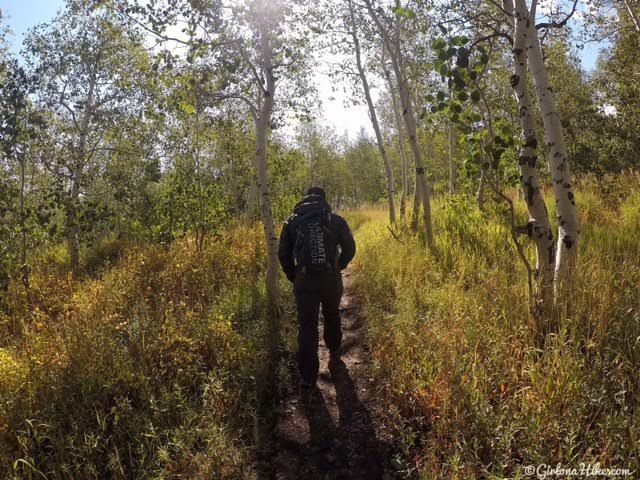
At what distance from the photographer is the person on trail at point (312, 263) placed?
438 centimetres

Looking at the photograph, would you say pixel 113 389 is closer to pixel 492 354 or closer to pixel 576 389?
pixel 492 354

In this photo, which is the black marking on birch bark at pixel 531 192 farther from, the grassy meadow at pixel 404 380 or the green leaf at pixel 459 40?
the green leaf at pixel 459 40

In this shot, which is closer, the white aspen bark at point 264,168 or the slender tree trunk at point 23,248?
the white aspen bark at point 264,168

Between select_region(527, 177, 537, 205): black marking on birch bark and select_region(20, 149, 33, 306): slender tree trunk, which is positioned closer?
select_region(527, 177, 537, 205): black marking on birch bark

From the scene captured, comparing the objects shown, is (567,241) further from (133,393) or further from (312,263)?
(133,393)

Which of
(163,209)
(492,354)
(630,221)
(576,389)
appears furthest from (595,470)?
(163,209)

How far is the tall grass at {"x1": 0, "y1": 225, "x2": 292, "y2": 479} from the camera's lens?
3039mm

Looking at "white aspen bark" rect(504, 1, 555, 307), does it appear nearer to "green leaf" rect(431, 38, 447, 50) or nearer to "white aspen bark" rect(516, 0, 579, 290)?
"white aspen bark" rect(516, 0, 579, 290)

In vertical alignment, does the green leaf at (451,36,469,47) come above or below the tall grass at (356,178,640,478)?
above

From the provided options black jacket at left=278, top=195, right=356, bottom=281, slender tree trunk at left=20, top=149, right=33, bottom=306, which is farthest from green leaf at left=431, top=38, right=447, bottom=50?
slender tree trunk at left=20, top=149, right=33, bottom=306

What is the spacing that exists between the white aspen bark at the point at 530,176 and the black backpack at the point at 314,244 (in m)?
2.10

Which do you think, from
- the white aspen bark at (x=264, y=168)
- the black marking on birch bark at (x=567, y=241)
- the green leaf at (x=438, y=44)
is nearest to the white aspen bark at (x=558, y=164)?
the black marking on birch bark at (x=567, y=241)

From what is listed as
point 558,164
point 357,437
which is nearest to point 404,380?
point 357,437

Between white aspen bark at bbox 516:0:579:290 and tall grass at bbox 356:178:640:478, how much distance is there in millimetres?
199
